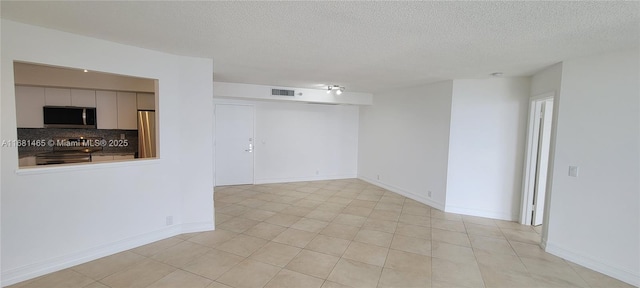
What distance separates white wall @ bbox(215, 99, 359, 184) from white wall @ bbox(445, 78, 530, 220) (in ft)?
10.4

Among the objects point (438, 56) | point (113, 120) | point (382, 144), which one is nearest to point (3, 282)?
point (113, 120)

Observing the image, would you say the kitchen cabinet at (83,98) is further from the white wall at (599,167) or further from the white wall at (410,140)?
the white wall at (599,167)

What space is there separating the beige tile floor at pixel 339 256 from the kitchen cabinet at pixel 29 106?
314cm

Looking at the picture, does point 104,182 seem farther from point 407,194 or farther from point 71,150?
point 407,194

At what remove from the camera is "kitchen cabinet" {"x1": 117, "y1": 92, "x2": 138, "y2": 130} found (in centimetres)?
465

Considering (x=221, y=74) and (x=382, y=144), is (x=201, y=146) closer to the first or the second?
(x=221, y=74)

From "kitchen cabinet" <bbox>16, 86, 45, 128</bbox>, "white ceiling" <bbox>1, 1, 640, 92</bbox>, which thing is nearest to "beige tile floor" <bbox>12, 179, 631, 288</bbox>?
"white ceiling" <bbox>1, 1, 640, 92</bbox>

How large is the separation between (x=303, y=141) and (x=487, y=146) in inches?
164

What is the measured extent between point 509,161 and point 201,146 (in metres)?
4.83

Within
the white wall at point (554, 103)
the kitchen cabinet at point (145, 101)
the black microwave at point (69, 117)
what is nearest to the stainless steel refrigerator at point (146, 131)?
the kitchen cabinet at point (145, 101)

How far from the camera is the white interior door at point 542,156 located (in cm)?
384

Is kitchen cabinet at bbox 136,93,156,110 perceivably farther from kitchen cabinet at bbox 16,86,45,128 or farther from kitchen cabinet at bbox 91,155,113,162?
kitchen cabinet at bbox 16,86,45,128

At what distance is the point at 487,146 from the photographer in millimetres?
4297

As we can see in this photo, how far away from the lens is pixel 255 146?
6.37 meters
